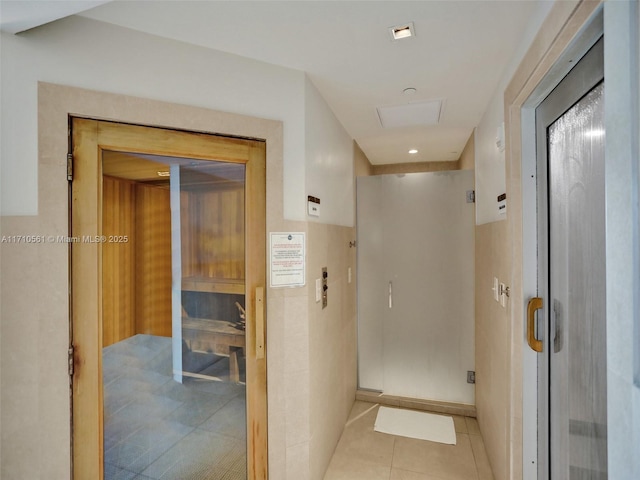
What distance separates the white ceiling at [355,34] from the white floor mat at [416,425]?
2413 mm

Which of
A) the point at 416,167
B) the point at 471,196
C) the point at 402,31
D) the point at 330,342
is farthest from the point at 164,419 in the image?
the point at 416,167

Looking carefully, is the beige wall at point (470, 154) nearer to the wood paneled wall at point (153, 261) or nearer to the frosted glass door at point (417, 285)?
the frosted glass door at point (417, 285)

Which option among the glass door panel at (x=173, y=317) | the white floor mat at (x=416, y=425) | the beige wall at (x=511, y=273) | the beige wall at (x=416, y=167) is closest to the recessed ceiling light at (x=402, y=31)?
the beige wall at (x=511, y=273)

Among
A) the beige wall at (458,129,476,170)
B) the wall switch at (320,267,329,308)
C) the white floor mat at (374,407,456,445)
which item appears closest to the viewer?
the wall switch at (320,267,329,308)

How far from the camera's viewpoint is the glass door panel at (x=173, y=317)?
1.39m

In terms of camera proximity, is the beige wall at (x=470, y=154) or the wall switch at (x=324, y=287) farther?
the beige wall at (x=470, y=154)

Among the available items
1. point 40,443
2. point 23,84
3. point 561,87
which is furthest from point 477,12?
point 40,443

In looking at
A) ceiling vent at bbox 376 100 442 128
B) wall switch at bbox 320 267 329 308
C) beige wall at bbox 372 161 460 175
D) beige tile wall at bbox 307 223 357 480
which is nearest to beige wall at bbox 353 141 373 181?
beige wall at bbox 372 161 460 175

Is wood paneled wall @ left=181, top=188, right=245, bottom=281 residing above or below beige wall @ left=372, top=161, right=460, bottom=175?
below

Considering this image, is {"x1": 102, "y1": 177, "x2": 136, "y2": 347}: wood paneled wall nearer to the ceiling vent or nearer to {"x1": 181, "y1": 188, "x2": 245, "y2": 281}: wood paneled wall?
{"x1": 181, "y1": 188, "x2": 245, "y2": 281}: wood paneled wall

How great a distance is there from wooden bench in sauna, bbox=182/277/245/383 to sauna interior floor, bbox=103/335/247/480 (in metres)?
0.06

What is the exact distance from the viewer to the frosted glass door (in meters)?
2.69

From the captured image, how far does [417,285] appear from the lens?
9.18ft

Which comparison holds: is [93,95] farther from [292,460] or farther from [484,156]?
[484,156]
